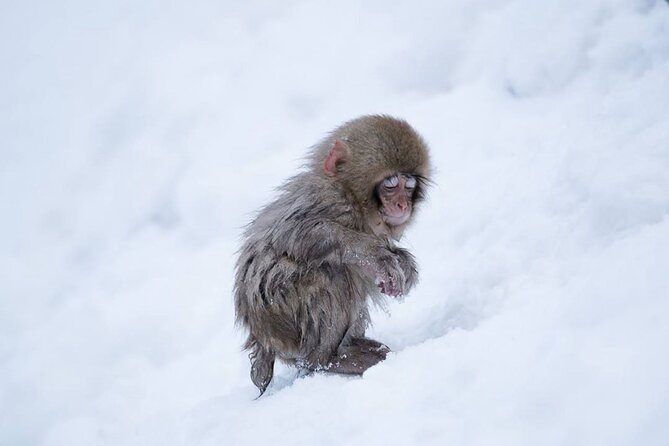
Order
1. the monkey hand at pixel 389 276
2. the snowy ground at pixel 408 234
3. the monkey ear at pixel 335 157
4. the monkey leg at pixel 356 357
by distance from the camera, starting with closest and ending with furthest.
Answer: the snowy ground at pixel 408 234, the monkey hand at pixel 389 276, the monkey leg at pixel 356 357, the monkey ear at pixel 335 157

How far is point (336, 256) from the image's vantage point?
3094 mm

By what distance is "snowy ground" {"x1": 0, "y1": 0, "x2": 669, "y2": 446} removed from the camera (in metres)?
1.91

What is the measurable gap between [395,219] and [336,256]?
1.20 ft

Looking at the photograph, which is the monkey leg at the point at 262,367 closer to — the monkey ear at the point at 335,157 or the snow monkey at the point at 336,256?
the snow monkey at the point at 336,256

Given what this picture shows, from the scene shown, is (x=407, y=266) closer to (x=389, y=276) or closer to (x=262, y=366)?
(x=389, y=276)

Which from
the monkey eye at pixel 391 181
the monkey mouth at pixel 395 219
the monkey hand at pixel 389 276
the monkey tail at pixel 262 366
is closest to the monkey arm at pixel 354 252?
the monkey hand at pixel 389 276

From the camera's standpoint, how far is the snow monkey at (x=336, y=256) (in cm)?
310

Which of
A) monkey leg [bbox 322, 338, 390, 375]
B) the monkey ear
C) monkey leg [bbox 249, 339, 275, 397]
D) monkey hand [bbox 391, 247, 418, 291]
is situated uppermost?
the monkey ear

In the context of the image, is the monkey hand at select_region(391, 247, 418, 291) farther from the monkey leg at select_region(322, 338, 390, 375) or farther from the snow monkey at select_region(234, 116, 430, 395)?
the monkey leg at select_region(322, 338, 390, 375)

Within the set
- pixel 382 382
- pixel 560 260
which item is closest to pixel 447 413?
pixel 382 382

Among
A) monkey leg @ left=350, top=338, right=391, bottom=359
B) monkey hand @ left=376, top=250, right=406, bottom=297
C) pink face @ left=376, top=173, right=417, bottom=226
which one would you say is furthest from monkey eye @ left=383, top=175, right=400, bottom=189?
monkey leg @ left=350, top=338, right=391, bottom=359

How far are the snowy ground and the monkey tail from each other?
80mm

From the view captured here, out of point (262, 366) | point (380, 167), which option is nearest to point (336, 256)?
point (380, 167)

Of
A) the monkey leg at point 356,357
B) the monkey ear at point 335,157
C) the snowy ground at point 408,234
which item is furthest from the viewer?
the monkey ear at point 335,157
